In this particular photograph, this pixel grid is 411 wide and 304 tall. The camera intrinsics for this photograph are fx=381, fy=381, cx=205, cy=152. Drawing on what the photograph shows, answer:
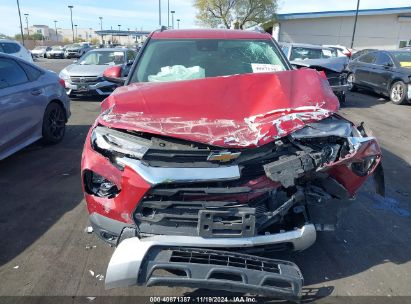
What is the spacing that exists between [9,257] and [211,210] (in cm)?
195

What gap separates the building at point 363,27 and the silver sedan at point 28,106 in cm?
3463

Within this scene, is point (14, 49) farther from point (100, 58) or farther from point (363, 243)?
point (363, 243)

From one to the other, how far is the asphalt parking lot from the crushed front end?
48 centimetres

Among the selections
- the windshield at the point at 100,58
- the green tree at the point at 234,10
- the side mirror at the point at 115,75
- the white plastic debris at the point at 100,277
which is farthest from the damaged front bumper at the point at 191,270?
the green tree at the point at 234,10

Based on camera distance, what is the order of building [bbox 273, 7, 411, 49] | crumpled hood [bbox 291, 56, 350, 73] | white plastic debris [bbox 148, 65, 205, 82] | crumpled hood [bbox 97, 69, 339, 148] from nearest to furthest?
crumpled hood [bbox 97, 69, 339, 148] → white plastic debris [bbox 148, 65, 205, 82] → crumpled hood [bbox 291, 56, 350, 73] → building [bbox 273, 7, 411, 49]

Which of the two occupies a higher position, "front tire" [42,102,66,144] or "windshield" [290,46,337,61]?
"windshield" [290,46,337,61]

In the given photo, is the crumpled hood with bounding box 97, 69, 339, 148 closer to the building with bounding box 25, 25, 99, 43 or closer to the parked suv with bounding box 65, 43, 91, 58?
the parked suv with bounding box 65, 43, 91, 58

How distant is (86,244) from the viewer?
135 inches

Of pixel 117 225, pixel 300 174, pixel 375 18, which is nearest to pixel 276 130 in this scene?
pixel 300 174

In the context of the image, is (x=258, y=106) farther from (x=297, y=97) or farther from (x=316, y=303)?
(x=316, y=303)

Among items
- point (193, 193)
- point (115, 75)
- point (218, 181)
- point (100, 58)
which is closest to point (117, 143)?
point (193, 193)

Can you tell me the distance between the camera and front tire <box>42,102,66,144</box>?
6211 millimetres

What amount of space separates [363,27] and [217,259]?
38.8 metres

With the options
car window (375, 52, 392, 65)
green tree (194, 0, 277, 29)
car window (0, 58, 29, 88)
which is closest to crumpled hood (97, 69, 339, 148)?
car window (0, 58, 29, 88)
